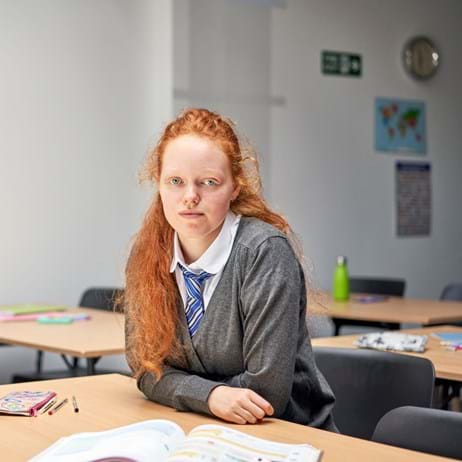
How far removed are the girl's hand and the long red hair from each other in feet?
0.73

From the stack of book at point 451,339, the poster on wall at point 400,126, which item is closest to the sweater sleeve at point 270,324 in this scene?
the stack of book at point 451,339

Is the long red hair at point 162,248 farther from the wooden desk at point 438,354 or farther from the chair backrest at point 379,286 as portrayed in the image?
the chair backrest at point 379,286

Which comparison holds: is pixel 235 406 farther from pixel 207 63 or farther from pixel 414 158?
pixel 414 158

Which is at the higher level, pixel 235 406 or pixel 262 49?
pixel 262 49

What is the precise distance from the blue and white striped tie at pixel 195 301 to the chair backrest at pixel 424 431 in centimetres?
46

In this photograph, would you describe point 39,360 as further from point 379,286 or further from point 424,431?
point 424,431

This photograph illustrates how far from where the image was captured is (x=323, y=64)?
6520 millimetres

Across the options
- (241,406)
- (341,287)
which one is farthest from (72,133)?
(241,406)

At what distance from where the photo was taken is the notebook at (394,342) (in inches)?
120

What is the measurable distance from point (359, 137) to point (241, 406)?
5052 millimetres

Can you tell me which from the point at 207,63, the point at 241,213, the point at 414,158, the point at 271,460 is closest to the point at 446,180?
the point at 414,158

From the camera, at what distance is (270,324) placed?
1974mm

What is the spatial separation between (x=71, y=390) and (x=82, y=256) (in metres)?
3.29

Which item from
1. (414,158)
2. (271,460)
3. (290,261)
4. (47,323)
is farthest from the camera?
(414,158)
